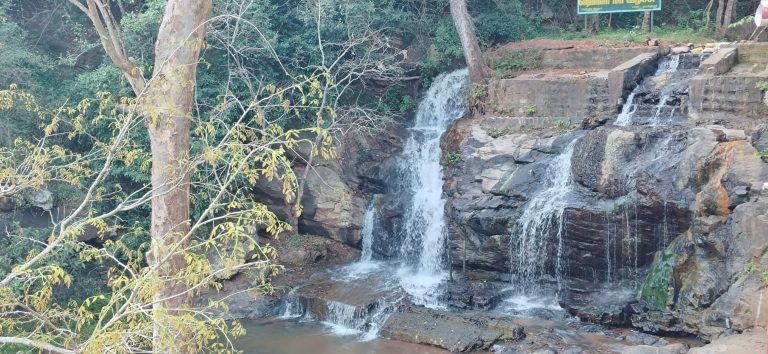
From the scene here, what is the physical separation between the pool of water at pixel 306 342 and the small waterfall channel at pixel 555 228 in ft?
7.76

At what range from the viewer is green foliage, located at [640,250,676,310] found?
10.6 metres

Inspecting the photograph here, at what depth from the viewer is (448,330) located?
1068 cm

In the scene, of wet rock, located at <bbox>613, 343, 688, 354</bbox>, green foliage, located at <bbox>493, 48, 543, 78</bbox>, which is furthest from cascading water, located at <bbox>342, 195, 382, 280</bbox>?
wet rock, located at <bbox>613, 343, 688, 354</bbox>

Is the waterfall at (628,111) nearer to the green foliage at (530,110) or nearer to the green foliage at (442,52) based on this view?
the green foliage at (530,110)

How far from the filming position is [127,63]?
6.15 metres

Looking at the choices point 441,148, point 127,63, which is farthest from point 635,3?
point 127,63

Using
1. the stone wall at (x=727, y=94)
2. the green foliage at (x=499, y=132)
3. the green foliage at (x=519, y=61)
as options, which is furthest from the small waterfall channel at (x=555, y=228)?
the green foliage at (x=519, y=61)

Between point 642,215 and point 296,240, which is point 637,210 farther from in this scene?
point 296,240

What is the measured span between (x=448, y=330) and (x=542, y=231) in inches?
105

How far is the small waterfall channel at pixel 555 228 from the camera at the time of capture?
11477 mm

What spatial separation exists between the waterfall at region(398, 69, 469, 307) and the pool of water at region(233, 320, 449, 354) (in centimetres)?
166

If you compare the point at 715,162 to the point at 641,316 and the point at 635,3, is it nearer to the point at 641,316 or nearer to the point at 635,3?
the point at 641,316

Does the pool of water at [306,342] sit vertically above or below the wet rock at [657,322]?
below

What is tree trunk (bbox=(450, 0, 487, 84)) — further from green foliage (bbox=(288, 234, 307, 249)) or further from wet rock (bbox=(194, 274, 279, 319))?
wet rock (bbox=(194, 274, 279, 319))
